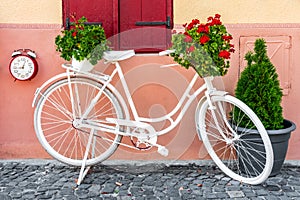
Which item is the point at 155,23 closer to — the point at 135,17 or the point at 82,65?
the point at 135,17

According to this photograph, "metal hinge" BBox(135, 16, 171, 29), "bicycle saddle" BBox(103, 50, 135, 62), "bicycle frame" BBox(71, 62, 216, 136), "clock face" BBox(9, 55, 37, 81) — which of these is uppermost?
"metal hinge" BBox(135, 16, 171, 29)

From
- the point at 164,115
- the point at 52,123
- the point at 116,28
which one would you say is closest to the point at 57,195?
the point at 52,123

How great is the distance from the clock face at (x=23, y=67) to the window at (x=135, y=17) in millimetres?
533

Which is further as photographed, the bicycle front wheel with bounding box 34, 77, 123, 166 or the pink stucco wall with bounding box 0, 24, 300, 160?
the pink stucco wall with bounding box 0, 24, 300, 160

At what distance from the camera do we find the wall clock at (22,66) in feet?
14.4

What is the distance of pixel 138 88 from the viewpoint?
4551mm

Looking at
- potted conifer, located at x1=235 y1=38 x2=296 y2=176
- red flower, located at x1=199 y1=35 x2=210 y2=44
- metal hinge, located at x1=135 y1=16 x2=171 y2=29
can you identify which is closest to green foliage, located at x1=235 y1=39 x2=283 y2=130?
potted conifer, located at x1=235 y1=38 x2=296 y2=176

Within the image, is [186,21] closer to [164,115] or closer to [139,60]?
[139,60]

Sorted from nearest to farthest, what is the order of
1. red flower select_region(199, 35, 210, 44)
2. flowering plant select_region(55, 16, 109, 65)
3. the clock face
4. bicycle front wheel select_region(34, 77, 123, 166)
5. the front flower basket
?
red flower select_region(199, 35, 210, 44) < flowering plant select_region(55, 16, 109, 65) < the front flower basket < bicycle front wheel select_region(34, 77, 123, 166) < the clock face

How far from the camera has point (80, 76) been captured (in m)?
4.11

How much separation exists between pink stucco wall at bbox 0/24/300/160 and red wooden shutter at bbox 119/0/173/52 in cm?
16

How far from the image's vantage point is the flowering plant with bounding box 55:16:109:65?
151 inches

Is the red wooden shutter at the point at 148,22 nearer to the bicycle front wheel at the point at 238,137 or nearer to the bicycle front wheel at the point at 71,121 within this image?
the bicycle front wheel at the point at 71,121

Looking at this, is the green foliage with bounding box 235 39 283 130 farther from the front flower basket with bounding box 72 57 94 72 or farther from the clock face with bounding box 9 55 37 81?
the clock face with bounding box 9 55 37 81
